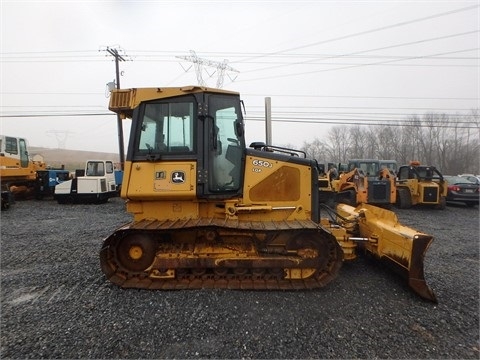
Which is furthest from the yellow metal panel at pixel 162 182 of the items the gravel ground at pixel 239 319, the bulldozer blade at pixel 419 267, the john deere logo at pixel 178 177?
the bulldozer blade at pixel 419 267

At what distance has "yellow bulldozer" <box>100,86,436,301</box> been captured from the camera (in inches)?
150

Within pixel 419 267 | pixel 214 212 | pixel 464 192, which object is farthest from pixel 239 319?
pixel 464 192

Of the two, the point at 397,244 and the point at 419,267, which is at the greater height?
the point at 397,244

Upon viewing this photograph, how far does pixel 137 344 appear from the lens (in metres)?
2.75

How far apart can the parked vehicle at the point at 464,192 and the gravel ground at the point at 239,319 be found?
37.8 ft

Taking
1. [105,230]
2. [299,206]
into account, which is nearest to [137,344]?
[299,206]

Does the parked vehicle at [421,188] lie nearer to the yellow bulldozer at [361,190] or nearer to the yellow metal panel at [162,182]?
the yellow bulldozer at [361,190]

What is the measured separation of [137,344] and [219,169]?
229cm

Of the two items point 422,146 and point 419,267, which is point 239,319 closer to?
point 419,267

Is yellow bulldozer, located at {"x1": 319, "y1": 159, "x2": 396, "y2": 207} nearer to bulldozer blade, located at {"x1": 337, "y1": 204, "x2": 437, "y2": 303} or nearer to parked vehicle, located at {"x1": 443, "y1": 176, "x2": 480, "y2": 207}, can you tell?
parked vehicle, located at {"x1": 443, "y1": 176, "x2": 480, "y2": 207}

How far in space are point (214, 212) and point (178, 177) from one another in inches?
28.7

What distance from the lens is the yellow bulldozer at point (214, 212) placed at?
3822 mm

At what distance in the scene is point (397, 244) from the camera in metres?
3.92

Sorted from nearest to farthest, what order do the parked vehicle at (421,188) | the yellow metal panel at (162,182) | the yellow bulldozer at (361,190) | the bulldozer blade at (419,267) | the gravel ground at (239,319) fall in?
the gravel ground at (239,319), the bulldozer blade at (419,267), the yellow metal panel at (162,182), the yellow bulldozer at (361,190), the parked vehicle at (421,188)
